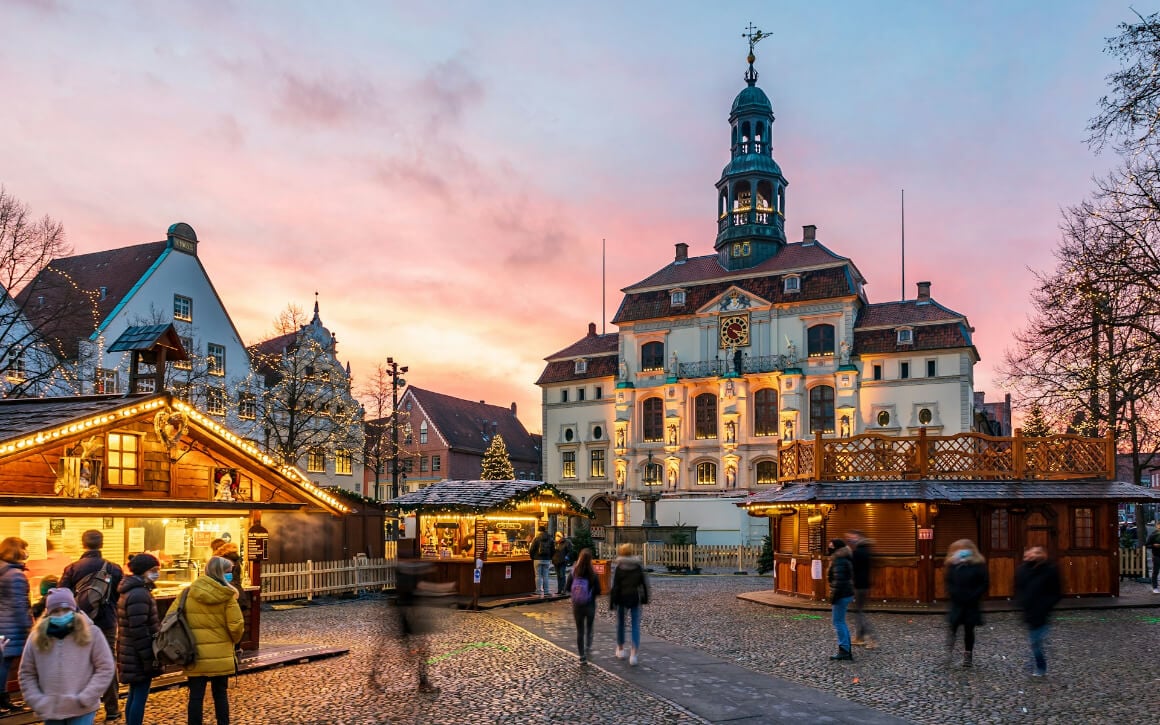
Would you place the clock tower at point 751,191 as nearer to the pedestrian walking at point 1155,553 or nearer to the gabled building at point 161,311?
the gabled building at point 161,311

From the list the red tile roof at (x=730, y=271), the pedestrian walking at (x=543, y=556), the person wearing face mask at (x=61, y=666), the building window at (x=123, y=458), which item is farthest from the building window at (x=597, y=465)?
the person wearing face mask at (x=61, y=666)

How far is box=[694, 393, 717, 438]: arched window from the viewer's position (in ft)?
193

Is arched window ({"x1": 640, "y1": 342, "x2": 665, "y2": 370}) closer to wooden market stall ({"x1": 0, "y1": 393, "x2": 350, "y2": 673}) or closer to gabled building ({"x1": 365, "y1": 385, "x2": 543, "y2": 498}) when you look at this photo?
gabled building ({"x1": 365, "y1": 385, "x2": 543, "y2": 498})

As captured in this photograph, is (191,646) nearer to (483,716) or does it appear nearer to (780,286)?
(483,716)

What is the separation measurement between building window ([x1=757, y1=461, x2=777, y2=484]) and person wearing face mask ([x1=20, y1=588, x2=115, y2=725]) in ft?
171

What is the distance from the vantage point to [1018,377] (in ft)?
96.9

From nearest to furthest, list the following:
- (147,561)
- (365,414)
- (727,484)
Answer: (147,561) < (365,414) < (727,484)

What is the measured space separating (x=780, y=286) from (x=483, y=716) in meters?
50.1

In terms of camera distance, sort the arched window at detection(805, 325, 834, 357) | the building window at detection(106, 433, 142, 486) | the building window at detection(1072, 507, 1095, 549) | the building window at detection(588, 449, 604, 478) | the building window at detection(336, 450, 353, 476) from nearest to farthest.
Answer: the building window at detection(106, 433, 142, 486) → the building window at detection(1072, 507, 1095, 549) → the building window at detection(336, 450, 353, 476) → the arched window at detection(805, 325, 834, 357) → the building window at detection(588, 449, 604, 478)

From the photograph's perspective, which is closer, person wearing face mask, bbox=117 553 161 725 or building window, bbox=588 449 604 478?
person wearing face mask, bbox=117 553 161 725

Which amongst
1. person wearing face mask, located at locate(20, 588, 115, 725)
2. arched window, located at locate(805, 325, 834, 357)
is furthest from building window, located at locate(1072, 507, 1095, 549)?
arched window, located at locate(805, 325, 834, 357)

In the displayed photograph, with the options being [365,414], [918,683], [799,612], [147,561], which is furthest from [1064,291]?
[365,414]

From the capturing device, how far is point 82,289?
132 ft

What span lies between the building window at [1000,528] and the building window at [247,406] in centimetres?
3009
